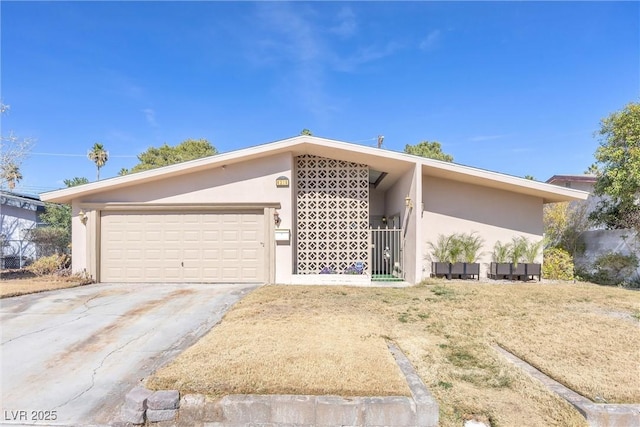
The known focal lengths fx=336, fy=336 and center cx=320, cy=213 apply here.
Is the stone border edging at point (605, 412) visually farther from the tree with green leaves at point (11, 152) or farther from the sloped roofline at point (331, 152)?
the tree with green leaves at point (11, 152)

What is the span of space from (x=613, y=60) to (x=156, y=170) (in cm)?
1369

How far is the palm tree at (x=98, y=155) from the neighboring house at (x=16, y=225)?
1332cm

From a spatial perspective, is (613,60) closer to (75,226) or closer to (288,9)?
(288,9)

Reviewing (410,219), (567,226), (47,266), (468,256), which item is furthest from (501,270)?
(47,266)

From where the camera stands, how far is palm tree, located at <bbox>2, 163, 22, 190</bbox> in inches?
503

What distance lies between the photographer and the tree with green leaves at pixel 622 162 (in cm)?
922

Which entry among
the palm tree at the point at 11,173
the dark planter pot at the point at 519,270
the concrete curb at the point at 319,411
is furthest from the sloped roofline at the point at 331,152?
the concrete curb at the point at 319,411

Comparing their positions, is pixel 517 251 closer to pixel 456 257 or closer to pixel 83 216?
pixel 456 257

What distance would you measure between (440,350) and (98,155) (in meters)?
32.0

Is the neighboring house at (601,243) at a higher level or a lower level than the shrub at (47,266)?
higher

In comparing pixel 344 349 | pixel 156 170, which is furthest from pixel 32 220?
pixel 344 349

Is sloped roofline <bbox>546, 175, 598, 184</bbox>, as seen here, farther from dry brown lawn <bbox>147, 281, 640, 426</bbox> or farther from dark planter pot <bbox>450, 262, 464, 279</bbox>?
dry brown lawn <bbox>147, 281, 640, 426</bbox>

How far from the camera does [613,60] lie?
392 inches

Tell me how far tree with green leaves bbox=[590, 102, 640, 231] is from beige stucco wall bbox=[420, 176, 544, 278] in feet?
6.79
